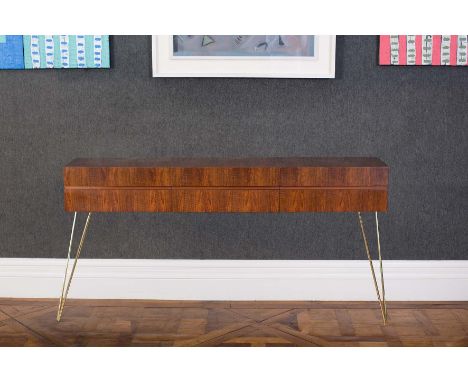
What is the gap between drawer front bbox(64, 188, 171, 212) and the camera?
290 centimetres

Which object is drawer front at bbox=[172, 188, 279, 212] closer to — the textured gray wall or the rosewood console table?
the rosewood console table

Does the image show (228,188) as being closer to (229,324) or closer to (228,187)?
(228,187)

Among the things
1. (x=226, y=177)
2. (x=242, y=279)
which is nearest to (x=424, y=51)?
(x=226, y=177)

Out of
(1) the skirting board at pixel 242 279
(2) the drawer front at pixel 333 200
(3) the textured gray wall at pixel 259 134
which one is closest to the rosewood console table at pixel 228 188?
(2) the drawer front at pixel 333 200

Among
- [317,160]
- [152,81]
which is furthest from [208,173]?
[152,81]

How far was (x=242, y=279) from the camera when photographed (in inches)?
139

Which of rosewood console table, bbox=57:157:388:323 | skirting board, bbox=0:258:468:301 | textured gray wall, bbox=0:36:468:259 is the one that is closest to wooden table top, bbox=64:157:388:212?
rosewood console table, bbox=57:157:388:323

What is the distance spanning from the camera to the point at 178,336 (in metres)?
3.09

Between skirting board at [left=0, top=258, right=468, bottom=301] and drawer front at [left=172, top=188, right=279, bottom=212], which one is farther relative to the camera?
skirting board at [left=0, top=258, right=468, bottom=301]

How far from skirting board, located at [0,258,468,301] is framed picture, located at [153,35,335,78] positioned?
95cm

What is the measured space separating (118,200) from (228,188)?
0.46m

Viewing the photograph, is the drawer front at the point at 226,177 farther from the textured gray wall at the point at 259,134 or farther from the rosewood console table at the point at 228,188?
the textured gray wall at the point at 259,134

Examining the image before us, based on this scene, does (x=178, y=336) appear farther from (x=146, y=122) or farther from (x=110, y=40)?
(x=110, y=40)

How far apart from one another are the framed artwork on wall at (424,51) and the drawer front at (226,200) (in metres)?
0.99
